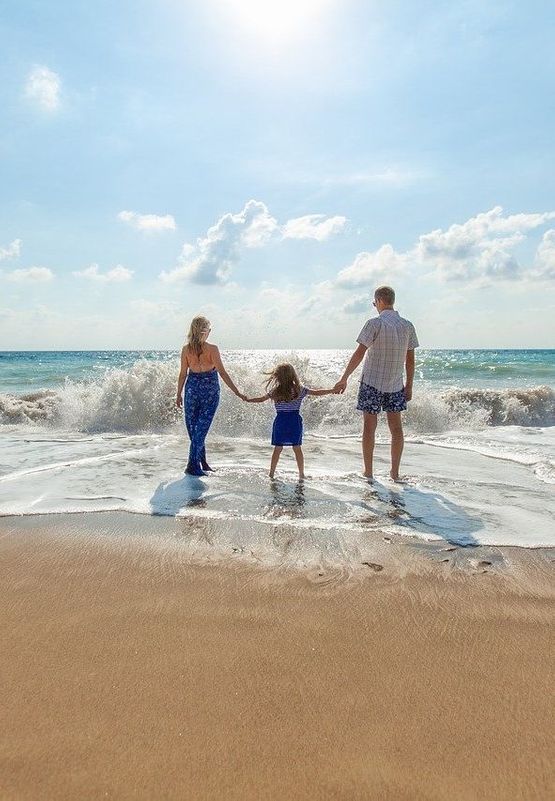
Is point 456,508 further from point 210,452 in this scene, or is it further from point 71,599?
point 210,452

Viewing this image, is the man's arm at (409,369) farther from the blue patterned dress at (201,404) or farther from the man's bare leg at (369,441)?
the blue patterned dress at (201,404)

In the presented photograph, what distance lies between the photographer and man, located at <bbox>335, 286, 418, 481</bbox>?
18.8 feet

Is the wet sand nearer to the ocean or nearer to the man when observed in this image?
the ocean

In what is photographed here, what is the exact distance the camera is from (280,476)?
602 centimetres

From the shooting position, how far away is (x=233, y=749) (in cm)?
180

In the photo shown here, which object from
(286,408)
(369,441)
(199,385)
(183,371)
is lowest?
(369,441)

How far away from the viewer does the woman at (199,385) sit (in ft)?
20.0

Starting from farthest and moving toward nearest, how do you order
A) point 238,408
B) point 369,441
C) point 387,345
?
point 238,408
point 369,441
point 387,345

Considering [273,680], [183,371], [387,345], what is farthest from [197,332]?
[273,680]

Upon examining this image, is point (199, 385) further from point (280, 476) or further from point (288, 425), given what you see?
point (280, 476)

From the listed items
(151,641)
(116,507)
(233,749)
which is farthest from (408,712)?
(116,507)

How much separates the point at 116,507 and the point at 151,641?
2285 millimetres

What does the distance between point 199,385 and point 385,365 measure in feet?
7.04

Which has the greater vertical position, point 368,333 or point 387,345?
point 368,333
